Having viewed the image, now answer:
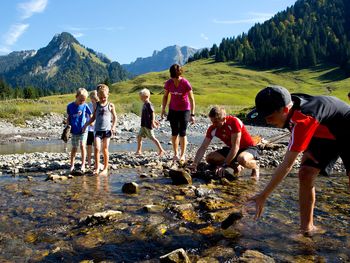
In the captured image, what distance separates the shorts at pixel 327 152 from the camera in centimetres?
490

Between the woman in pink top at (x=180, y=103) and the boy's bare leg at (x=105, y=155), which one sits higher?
the woman in pink top at (x=180, y=103)

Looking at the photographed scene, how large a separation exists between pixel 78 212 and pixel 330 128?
443cm

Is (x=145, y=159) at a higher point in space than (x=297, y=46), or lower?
lower

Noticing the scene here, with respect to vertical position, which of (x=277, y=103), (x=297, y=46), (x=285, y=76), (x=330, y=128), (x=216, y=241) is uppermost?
(x=297, y=46)

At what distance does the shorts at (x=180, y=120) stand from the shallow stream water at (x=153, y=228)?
3153 mm

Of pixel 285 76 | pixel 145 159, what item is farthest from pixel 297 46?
pixel 145 159

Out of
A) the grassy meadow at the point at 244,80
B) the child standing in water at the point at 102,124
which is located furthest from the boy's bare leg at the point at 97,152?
the grassy meadow at the point at 244,80

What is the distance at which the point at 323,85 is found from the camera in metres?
146

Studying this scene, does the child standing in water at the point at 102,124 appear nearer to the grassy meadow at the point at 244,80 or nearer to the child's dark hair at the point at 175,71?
the child's dark hair at the point at 175,71

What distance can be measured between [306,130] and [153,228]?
283 centimetres

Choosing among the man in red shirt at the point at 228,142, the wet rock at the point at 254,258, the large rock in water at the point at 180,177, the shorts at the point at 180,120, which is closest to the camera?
the wet rock at the point at 254,258

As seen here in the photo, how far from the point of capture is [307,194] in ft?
17.2

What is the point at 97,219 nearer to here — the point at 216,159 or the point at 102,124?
the point at 216,159

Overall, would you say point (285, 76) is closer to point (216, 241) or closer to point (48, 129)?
point (48, 129)
